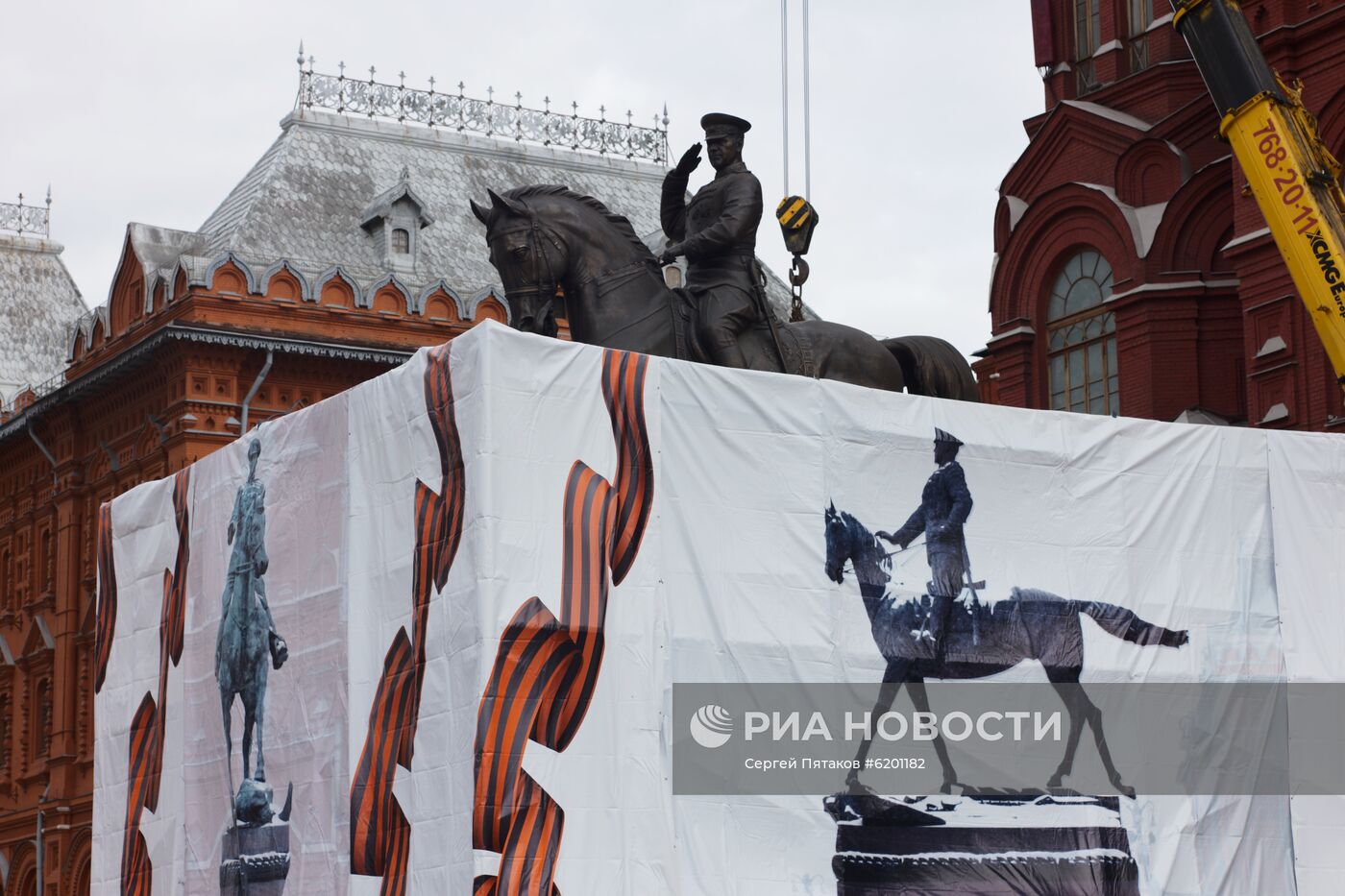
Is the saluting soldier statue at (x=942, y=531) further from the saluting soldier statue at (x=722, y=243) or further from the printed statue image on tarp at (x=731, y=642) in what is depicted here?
the saluting soldier statue at (x=722, y=243)

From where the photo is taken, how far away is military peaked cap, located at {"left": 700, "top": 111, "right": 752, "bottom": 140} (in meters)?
15.5

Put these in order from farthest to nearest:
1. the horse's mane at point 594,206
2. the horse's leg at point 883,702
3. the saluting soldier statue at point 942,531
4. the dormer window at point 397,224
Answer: the dormer window at point 397,224 < the horse's mane at point 594,206 < the saluting soldier statue at point 942,531 < the horse's leg at point 883,702

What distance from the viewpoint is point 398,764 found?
13.7 m

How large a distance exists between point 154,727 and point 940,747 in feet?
21.1

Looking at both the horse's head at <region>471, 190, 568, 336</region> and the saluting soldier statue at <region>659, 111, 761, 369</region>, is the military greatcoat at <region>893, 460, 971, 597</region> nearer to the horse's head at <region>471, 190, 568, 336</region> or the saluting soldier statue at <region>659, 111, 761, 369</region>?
the saluting soldier statue at <region>659, 111, 761, 369</region>

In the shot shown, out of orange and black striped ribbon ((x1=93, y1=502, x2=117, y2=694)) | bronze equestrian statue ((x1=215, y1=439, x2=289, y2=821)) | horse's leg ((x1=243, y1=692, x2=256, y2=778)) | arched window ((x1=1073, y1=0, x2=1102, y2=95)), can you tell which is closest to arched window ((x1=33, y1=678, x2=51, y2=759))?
arched window ((x1=1073, y1=0, x2=1102, y2=95))

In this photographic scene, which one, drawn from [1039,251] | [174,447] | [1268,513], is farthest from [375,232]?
[1268,513]

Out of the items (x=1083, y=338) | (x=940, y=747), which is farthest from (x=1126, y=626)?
(x=1083, y=338)

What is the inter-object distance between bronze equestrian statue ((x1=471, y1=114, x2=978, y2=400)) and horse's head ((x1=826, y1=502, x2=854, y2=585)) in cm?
140

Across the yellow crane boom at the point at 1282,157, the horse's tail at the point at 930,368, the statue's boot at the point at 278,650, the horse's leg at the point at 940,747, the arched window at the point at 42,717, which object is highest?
the yellow crane boom at the point at 1282,157

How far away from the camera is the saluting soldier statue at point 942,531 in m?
14.5

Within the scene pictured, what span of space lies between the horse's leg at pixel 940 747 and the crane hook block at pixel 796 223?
152 inches

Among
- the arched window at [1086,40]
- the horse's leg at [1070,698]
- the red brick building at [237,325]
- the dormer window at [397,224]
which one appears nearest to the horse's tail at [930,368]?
the horse's leg at [1070,698]

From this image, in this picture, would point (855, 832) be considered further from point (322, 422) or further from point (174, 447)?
point (174, 447)
